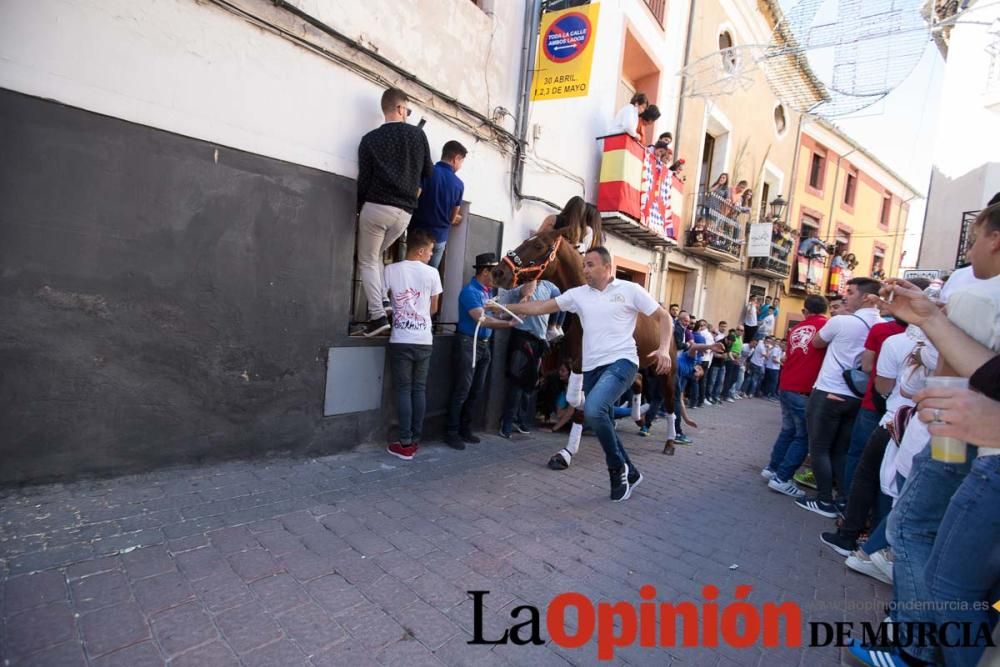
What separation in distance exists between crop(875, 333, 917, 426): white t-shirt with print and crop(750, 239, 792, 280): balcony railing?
1343cm

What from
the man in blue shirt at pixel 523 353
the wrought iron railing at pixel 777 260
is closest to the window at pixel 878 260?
the wrought iron railing at pixel 777 260

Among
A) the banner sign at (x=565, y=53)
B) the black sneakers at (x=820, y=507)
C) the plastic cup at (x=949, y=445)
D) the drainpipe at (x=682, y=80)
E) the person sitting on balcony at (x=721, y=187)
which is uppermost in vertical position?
the drainpipe at (x=682, y=80)

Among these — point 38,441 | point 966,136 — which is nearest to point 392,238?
point 38,441

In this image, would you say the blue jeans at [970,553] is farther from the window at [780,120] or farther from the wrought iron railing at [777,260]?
the window at [780,120]

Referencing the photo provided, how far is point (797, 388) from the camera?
475 centimetres

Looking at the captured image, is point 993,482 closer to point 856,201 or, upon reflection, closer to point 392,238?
point 392,238

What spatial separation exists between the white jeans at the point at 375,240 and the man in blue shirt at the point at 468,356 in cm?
92

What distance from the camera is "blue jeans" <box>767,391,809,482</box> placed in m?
4.72

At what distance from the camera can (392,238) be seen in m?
4.36

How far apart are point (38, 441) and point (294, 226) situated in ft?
6.88

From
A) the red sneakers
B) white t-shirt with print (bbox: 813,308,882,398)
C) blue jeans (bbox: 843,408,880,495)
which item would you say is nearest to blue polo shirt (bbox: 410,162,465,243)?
the red sneakers

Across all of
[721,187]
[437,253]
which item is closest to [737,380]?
[721,187]

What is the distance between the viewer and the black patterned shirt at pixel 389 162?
4.01 meters

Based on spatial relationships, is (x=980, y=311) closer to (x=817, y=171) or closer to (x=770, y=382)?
(x=770, y=382)
